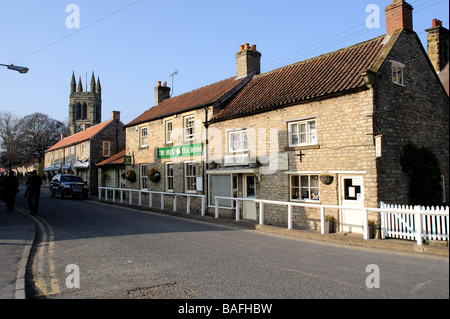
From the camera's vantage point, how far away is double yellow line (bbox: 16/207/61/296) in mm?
5543

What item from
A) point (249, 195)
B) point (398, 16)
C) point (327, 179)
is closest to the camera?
point (327, 179)

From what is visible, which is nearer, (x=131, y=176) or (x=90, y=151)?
(x=131, y=176)

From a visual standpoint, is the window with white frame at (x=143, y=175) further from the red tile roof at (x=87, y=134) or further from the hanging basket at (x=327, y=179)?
the red tile roof at (x=87, y=134)

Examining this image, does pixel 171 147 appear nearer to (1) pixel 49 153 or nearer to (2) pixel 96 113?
(1) pixel 49 153

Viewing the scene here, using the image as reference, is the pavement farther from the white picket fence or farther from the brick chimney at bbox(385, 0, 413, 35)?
the brick chimney at bbox(385, 0, 413, 35)

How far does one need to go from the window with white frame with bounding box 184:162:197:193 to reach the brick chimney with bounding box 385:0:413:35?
11.0m

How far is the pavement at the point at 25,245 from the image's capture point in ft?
18.6

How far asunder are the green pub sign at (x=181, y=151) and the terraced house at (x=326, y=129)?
9cm

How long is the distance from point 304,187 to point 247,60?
9.09 m

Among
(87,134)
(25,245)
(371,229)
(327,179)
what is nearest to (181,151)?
(327,179)

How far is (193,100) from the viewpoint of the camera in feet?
66.9

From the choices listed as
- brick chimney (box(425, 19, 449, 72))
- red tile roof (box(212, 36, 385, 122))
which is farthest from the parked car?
brick chimney (box(425, 19, 449, 72))

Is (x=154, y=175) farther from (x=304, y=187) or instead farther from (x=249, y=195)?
(x=304, y=187)
